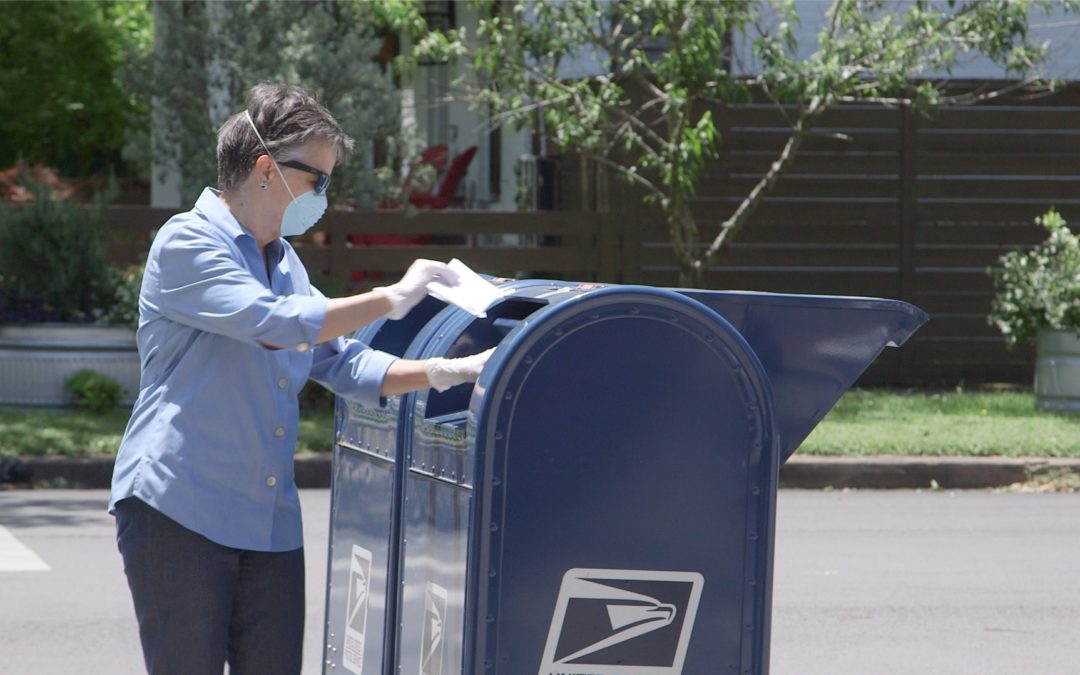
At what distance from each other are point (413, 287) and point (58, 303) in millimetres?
9413

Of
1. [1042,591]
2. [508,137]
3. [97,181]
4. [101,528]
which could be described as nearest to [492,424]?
[1042,591]

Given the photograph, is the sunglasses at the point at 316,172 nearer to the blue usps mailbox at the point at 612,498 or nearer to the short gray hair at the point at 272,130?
the short gray hair at the point at 272,130

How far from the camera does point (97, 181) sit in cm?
1836

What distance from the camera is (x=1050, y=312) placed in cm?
1237

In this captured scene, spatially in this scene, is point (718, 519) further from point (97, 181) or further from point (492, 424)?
point (97, 181)

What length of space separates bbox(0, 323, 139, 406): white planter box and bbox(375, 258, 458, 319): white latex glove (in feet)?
28.5

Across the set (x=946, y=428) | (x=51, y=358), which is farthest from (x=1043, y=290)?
(x=51, y=358)

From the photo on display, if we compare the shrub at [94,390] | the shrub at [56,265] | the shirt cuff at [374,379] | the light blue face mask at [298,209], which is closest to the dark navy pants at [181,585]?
the shirt cuff at [374,379]

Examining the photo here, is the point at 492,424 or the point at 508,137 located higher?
the point at 508,137

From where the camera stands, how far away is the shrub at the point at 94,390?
1145 cm

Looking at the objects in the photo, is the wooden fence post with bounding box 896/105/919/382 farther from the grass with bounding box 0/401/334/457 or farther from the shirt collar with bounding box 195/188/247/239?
the shirt collar with bounding box 195/188/247/239

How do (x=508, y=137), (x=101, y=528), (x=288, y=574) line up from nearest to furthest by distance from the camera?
1. (x=288, y=574)
2. (x=101, y=528)
3. (x=508, y=137)

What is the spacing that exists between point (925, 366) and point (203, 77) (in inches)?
278

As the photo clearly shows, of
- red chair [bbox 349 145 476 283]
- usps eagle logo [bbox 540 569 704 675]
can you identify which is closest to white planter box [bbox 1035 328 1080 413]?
red chair [bbox 349 145 476 283]
